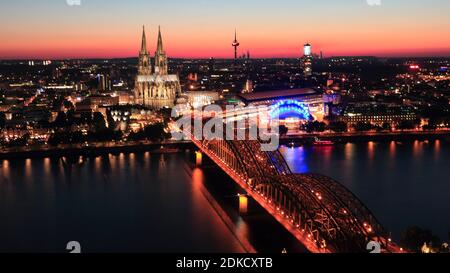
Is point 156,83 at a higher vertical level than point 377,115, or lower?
higher

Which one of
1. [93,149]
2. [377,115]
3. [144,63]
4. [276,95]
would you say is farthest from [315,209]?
[144,63]

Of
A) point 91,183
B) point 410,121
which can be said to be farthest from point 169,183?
point 410,121

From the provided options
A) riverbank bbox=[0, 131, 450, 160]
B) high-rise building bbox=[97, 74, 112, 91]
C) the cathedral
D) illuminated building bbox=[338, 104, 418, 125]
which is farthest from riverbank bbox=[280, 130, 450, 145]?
high-rise building bbox=[97, 74, 112, 91]

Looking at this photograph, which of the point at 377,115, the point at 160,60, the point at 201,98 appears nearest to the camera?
the point at 377,115

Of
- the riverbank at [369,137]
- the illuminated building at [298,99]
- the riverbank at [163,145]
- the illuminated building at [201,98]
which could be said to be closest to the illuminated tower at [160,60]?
the illuminated building at [201,98]

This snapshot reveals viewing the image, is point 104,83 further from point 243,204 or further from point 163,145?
point 243,204

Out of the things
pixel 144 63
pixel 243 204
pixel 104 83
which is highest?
pixel 144 63
